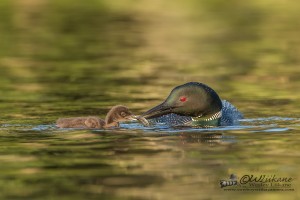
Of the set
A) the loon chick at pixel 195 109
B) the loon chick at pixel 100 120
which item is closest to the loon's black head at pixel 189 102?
the loon chick at pixel 195 109

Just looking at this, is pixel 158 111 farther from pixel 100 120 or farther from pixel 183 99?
pixel 100 120

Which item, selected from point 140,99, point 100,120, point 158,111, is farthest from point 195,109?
point 140,99

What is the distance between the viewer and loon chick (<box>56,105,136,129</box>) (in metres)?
13.5

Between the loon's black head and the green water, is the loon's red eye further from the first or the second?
the green water

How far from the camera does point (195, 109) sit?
14203 mm

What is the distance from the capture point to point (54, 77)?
20.1 meters

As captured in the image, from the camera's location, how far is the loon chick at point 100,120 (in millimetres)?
13453

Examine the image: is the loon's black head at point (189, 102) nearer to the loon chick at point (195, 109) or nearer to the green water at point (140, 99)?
the loon chick at point (195, 109)

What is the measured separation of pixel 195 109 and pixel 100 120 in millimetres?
1247

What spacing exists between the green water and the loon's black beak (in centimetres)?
16

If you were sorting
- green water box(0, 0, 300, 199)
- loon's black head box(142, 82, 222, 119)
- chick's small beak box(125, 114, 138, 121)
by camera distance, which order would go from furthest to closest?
loon's black head box(142, 82, 222, 119) → chick's small beak box(125, 114, 138, 121) → green water box(0, 0, 300, 199)

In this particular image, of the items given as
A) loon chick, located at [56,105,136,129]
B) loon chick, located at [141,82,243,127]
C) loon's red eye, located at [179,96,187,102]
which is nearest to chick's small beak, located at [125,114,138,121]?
loon chick, located at [56,105,136,129]

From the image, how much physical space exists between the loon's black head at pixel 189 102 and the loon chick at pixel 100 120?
31 cm

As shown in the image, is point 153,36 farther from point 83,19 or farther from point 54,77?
point 54,77
